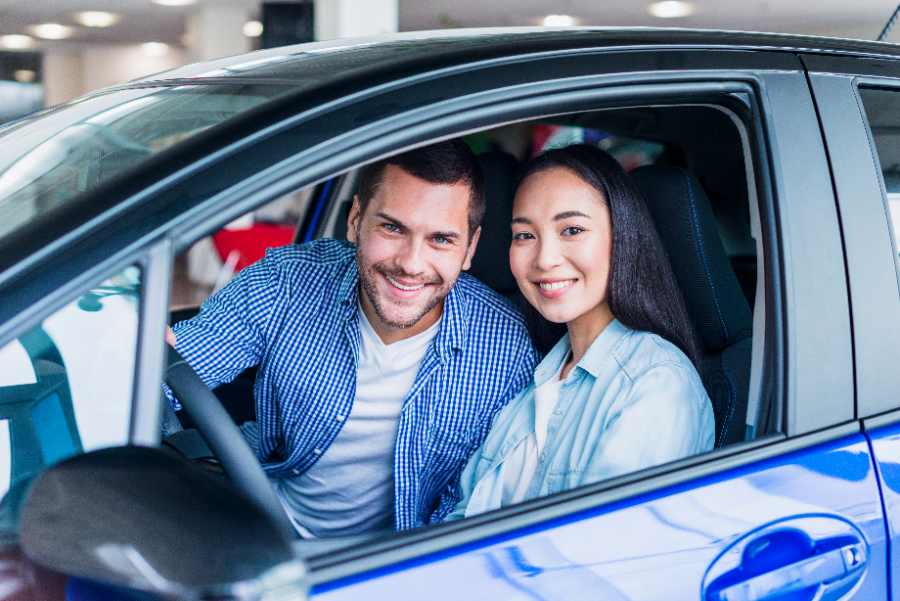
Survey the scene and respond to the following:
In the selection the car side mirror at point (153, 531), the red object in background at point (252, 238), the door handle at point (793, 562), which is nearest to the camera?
the car side mirror at point (153, 531)

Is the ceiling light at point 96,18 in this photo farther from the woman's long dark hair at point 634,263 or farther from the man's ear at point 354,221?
the woman's long dark hair at point 634,263

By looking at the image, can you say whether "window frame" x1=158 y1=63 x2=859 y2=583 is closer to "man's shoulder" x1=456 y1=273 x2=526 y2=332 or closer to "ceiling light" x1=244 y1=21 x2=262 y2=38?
"man's shoulder" x1=456 y1=273 x2=526 y2=332

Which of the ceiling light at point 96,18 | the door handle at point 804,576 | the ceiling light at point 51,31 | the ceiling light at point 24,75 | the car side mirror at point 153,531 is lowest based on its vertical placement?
the door handle at point 804,576

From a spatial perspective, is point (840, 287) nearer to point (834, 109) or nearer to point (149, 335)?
point (834, 109)

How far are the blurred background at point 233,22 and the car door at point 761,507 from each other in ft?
19.7

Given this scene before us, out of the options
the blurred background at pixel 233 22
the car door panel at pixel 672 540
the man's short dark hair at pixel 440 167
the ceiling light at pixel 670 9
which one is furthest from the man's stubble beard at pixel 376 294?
the ceiling light at pixel 670 9

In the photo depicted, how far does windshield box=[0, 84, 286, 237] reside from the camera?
1.09m

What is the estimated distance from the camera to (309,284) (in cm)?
189

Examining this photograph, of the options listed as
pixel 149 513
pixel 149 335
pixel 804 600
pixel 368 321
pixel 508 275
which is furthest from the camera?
pixel 508 275

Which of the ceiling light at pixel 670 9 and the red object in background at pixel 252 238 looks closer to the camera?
the red object in background at pixel 252 238

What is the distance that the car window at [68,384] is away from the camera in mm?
884

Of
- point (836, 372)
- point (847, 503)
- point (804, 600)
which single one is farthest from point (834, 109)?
point (804, 600)

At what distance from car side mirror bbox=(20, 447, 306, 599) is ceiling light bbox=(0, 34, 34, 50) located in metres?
13.3

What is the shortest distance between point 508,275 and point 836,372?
953 mm
